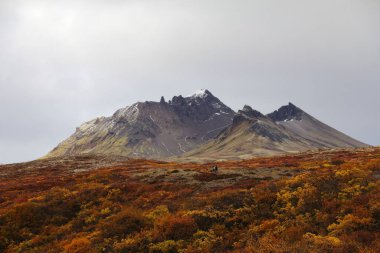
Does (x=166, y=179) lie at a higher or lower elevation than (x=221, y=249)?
higher

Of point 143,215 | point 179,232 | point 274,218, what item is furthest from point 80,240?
point 274,218

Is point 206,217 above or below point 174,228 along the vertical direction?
above

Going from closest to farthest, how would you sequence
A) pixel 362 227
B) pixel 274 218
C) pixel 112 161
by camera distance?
pixel 362 227
pixel 274 218
pixel 112 161

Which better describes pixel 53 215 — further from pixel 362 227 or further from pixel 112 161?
pixel 112 161

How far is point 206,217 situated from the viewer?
24.6 m

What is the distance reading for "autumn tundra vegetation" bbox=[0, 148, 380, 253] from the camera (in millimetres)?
19750

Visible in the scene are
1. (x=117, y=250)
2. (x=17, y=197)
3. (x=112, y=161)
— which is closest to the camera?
(x=117, y=250)

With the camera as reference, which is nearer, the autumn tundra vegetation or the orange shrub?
the autumn tundra vegetation

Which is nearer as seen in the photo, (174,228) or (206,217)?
(174,228)

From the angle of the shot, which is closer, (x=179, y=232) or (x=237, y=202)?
(x=179, y=232)

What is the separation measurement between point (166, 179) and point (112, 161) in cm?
4031

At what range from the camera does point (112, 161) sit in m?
78.4

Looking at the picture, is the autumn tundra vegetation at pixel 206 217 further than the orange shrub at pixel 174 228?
No

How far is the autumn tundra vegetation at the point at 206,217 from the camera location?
19750mm
